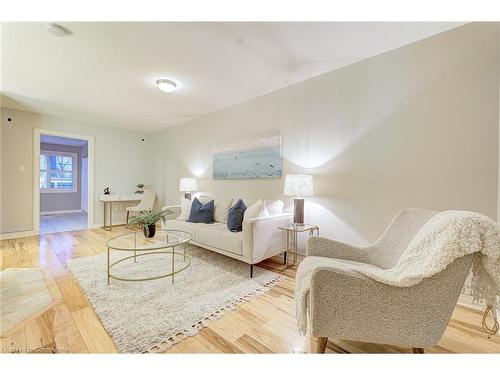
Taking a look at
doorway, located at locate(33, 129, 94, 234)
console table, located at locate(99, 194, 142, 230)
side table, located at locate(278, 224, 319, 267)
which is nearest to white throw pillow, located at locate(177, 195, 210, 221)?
side table, located at locate(278, 224, 319, 267)

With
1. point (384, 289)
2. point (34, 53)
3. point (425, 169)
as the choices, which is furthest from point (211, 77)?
point (384, 289)

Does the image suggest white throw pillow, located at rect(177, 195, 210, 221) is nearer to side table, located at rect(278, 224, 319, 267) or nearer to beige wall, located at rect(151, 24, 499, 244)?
beige wall, located at rect(151, 24, 499, 244)

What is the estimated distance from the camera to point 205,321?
1562 millimetres

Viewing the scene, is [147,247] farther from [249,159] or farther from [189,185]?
[189,185]

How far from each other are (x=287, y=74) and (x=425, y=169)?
1808 millimetres

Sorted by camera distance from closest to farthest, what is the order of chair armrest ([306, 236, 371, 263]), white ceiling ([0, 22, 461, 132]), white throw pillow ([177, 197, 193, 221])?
chair armrest ([306, 236, 371, 263])
white ceiling ([0, 22, 461, 132])
white throw pillow ([177, 197, 193, 221])

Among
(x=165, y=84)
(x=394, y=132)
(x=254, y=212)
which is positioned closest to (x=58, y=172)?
(x=165, y=84)

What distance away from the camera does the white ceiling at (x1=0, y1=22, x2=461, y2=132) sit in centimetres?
185

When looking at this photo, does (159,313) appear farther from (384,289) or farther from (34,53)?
(34,53)

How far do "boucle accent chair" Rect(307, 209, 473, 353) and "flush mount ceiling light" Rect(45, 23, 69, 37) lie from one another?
9.05 feet

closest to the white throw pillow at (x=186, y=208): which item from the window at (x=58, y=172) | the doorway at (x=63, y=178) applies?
the doorway at (x=63, y=178)

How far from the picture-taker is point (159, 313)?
1640 mm

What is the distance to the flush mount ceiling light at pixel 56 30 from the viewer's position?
1.81 metres

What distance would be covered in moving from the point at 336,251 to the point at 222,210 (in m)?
1.94
